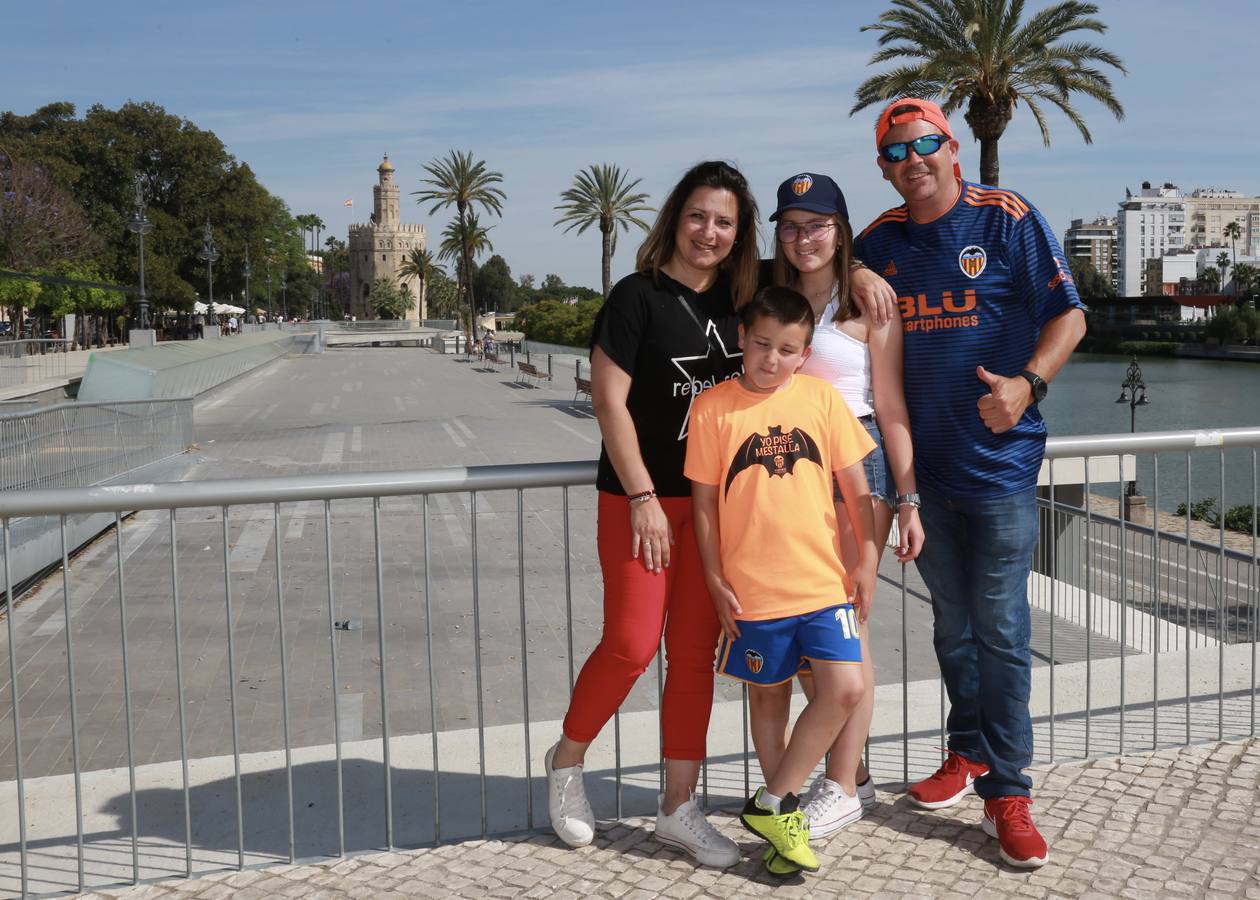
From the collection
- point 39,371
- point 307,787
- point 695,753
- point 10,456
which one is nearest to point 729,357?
point 695,753

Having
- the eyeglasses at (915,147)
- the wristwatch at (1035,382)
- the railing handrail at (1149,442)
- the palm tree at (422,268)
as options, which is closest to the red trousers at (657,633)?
the wristwatch at (1035,382)

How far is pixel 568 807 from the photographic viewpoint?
367 cm

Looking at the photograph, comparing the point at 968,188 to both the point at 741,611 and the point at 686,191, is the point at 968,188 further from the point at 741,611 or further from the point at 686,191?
the point at 741,611

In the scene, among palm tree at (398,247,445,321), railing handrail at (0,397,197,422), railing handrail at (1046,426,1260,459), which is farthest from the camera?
palm tree at (398,247,445,321)

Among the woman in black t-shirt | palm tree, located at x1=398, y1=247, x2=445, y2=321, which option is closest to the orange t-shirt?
the woman in black t-shirt

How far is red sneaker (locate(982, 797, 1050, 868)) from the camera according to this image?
3502 millimetres

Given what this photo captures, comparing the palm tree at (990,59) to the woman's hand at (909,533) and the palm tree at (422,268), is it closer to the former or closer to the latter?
the woman's hand at (909,533)

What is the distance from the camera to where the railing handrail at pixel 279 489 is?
11.0 ft

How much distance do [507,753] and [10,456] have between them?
27.3ft

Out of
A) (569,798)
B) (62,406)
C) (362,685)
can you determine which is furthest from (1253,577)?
(62,406)

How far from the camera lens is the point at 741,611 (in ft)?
11.0

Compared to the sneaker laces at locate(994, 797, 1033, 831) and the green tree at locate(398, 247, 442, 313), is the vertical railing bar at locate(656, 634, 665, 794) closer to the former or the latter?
the sneaker laces at locate(994, 797, 1033, 831)

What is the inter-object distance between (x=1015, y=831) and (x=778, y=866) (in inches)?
28.3

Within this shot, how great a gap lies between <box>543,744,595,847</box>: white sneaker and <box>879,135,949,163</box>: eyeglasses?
2.03 meters
